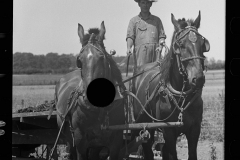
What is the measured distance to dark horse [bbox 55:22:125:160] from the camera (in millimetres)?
4008

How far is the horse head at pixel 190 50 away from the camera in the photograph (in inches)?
155

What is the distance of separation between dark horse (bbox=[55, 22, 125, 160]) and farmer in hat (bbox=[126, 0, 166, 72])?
60cm

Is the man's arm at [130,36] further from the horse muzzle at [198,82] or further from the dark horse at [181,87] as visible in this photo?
the horse muzzle at [198,82]

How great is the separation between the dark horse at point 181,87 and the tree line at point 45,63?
163 millimetres

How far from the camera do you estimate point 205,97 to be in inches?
184

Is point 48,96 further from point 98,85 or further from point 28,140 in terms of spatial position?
point 98,85

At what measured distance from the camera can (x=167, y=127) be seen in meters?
4.22

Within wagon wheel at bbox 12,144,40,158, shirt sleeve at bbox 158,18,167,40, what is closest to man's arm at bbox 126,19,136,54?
shirt sleeve at bbox 158,18,167,40

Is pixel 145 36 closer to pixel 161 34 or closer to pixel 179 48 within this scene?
pixel 161 34

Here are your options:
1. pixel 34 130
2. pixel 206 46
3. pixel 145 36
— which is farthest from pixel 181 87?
pixel 34 130

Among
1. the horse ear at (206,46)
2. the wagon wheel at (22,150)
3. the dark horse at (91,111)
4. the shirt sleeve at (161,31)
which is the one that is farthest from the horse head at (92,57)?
the wagon wheel at (22,150)

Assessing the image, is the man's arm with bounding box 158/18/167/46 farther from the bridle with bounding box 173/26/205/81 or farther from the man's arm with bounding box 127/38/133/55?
the bridle with bounding box 173/26/205/81
